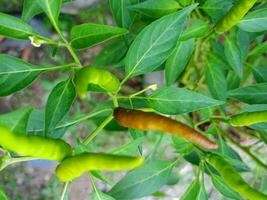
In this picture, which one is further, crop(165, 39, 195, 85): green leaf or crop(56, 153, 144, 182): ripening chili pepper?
crop(165, 39, 195, 85): green leaf

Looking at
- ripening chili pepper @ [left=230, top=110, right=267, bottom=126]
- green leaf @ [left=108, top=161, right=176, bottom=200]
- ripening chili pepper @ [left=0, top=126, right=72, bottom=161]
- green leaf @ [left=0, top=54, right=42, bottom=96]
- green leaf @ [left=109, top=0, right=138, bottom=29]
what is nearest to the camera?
ripening chili pepper @ [left=0, top=126, right=72, bottom=161]

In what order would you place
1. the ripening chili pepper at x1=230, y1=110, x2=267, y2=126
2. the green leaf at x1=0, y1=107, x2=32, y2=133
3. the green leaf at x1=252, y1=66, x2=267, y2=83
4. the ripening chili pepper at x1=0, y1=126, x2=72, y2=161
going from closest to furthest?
the ripening chili pepper at x1=0, y1=126, x2=72, y2=161, the green leaf at x1=0, y1=107, x2=32, y2=133, the ripening chili pepper at x1=230, y1=110, x2=267, y2=126, the green leaf at x1=252, y1=66, x2=267, y2=83

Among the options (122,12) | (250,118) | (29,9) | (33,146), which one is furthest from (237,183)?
(29,9)

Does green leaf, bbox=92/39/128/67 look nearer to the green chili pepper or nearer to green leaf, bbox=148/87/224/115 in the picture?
green leaf, bbox=148/87/224/115

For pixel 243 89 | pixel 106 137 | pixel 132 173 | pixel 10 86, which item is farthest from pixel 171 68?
pixel 106 137

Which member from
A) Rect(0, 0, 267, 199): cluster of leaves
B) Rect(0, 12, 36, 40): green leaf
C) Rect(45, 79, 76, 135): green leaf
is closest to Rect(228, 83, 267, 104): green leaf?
Rect(0, 0, 267, 199): cluster of leaves

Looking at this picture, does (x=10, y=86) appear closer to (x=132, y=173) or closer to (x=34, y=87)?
(x=132, y=173)

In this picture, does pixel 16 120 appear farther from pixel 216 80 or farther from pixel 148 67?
pixel 216 80
